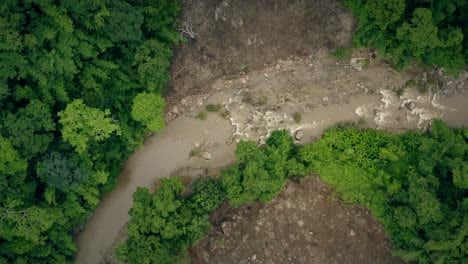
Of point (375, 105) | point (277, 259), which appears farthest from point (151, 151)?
point (375, 105)

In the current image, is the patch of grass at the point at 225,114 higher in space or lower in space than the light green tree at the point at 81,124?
lower

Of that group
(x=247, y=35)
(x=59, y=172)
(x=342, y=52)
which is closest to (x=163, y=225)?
(x=59, y=172)

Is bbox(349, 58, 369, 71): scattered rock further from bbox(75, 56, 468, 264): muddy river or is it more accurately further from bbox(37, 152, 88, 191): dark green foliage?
bbox(37, 152, 88, 191): dark green foliage

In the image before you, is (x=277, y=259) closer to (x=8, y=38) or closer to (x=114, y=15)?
(x=114, y=15)

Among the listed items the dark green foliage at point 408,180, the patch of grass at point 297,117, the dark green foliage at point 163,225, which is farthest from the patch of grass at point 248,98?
the dark green foliage at point 163,225

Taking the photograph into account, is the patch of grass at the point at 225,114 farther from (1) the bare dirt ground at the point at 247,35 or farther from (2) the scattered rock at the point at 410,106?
(2) the scattered rock at the point at 410,106

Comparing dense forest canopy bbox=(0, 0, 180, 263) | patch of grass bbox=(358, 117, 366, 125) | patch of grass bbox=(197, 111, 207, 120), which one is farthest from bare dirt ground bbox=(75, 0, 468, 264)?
dense forest canopy bbox=(0, 0, 180, 263)

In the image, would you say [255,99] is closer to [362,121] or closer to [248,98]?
[248,98]
